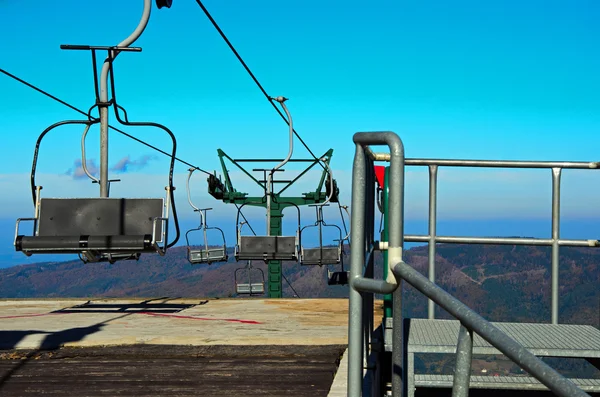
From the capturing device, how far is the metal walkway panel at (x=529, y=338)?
4094mm

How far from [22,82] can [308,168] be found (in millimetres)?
11795

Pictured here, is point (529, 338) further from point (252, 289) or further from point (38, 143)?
point (252, 289)

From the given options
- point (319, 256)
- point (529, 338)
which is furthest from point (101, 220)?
point (319, 256)

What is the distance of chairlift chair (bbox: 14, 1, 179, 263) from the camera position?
25.2ft

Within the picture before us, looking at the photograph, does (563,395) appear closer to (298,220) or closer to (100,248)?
(100,248)

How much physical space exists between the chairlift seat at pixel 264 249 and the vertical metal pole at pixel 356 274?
43.0 feet

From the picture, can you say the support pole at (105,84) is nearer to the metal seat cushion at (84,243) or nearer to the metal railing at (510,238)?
the metal seat cushion at (84,243)

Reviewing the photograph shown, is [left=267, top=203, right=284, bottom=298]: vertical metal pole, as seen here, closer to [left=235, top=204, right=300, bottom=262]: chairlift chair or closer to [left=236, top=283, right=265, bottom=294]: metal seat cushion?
[left=236, top=283, right=265, bottom=294]: metal seat cushion

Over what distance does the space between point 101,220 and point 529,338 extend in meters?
5.65

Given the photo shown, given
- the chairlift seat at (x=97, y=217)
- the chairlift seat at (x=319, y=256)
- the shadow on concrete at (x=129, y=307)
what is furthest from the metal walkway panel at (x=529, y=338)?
the chairlift seat at (x=319, y=256)

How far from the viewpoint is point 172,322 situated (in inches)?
341

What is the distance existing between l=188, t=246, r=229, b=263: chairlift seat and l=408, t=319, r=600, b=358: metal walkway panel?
1281 cm

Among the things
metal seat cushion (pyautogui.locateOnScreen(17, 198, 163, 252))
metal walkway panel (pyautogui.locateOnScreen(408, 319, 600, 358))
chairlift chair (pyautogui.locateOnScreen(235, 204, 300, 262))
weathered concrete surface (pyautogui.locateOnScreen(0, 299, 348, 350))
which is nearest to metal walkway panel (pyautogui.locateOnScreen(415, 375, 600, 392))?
metal walkway panel (pyautogui.locateOnScreen(408, 319, 600, 358))

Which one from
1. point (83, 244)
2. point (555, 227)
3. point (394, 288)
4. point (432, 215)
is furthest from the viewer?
point (83, 244)
